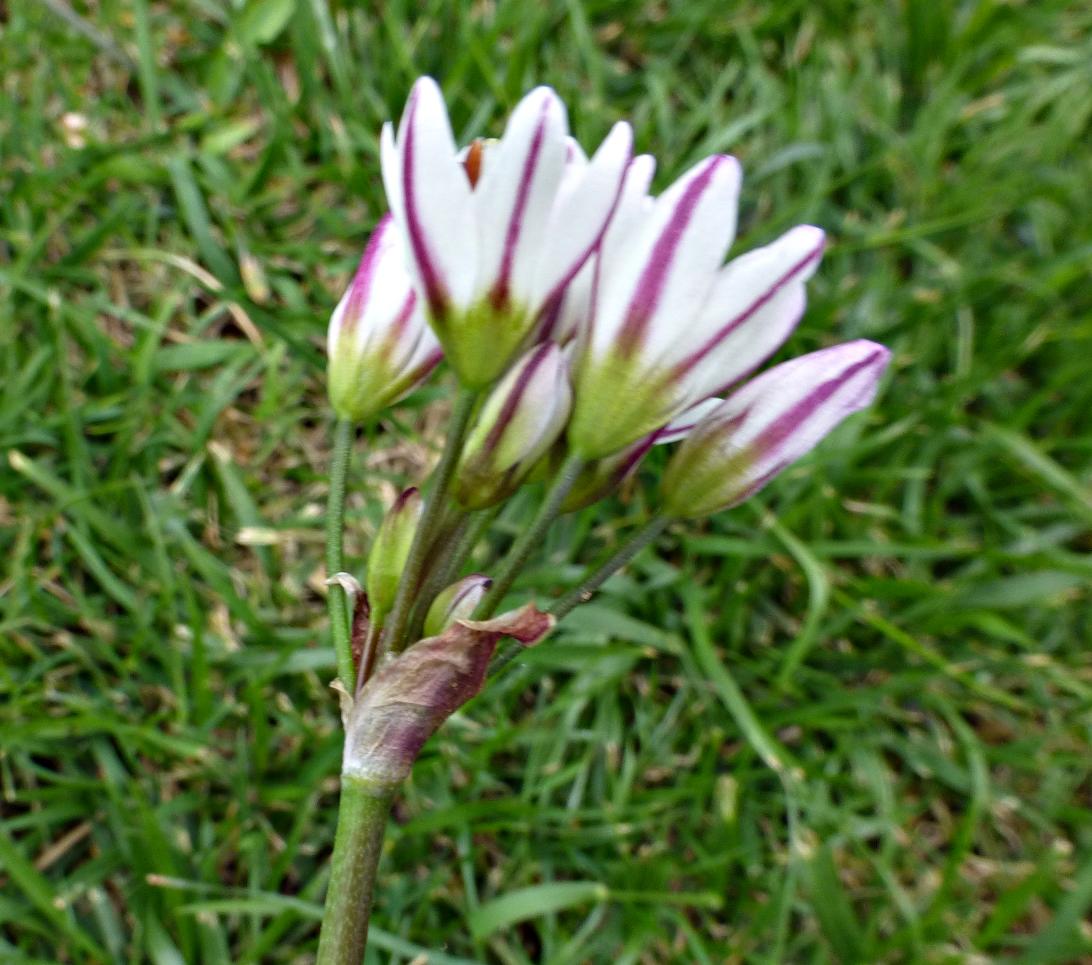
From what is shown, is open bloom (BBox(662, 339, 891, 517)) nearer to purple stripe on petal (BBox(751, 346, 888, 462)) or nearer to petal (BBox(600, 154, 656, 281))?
purple stripe on petal (BBox(751, 346, 888, 462))

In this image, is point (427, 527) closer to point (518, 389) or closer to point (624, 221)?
point (518, 389)

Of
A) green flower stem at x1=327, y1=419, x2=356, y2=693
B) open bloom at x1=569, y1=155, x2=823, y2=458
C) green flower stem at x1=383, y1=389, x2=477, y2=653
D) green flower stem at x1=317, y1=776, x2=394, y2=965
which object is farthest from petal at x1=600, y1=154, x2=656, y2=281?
green flower stem at x1=317, y1=776, x2=394, y2=965

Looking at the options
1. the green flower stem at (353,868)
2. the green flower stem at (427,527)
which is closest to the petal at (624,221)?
the green flower stem at (427,527)

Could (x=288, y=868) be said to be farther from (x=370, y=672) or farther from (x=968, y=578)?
(x=968, y=578)

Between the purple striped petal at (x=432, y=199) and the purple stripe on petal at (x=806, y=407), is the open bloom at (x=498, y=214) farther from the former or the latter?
the purple stripe on petal at (x=806, y=407)

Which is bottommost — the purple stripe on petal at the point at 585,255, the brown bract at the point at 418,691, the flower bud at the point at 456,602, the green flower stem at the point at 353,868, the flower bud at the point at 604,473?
the green flower stem at the point at 353,868

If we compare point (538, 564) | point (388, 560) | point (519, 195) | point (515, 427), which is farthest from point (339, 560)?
point (538, 564)
